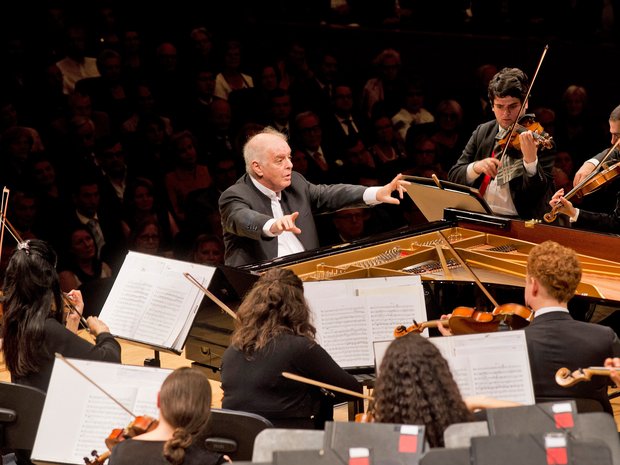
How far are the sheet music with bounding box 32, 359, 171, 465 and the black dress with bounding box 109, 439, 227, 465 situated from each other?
0.45 meters

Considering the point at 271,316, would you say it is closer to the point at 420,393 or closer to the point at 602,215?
the point at 420,393

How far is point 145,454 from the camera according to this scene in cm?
296

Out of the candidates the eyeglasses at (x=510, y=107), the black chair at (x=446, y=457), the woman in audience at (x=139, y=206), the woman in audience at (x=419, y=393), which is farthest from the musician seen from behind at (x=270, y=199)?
the black chair at (x=446, y=457)

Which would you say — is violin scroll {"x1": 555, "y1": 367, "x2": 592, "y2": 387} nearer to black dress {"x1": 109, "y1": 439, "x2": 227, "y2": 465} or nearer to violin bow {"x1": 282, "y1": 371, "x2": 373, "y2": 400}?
violin bow {"x1": 282, "y1": 371, "x2": 373, "y2": 400}

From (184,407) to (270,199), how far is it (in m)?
2.33

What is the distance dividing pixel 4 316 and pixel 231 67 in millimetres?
3873

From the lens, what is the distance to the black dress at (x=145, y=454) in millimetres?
2963

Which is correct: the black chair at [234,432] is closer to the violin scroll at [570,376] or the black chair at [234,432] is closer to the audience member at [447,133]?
the violin scroll at [570,376]

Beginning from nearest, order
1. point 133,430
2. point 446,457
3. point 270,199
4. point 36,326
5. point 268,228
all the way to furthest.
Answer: point 446,457 < point 133,430 < point 36,326 < point 268,228 < point 270,199

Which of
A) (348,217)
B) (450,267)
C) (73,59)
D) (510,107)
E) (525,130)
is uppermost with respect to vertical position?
(73,59)

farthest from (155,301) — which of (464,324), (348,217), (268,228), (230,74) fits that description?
(230,74)

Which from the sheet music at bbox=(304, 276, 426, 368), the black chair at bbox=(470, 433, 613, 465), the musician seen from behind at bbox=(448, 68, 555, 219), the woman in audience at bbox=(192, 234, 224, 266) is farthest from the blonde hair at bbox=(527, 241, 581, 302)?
the woman in audience at bbox=(192, 234, 224, 266)

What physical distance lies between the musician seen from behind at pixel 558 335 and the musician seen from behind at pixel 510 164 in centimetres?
166

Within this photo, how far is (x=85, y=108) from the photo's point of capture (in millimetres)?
6609
